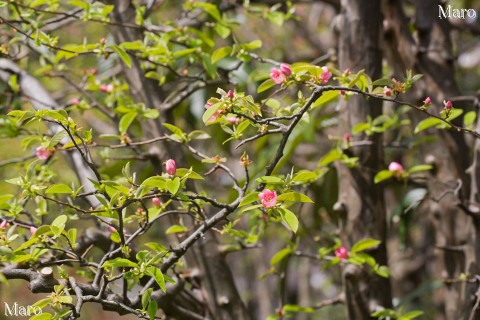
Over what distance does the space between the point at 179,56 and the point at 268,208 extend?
33.1 inches

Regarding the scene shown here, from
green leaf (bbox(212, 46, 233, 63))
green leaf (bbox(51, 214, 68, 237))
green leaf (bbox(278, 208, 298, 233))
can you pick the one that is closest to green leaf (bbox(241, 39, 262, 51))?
green leaf (bbox(212, 46, 233, 63))

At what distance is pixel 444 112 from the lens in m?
1.45

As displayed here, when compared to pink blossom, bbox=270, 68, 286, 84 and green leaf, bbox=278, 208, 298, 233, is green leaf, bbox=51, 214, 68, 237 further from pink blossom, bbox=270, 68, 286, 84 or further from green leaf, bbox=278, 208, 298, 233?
pink blossom, bbox=270, 68, 286, 84

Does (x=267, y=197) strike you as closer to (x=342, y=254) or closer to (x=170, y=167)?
(x=170, y=167)

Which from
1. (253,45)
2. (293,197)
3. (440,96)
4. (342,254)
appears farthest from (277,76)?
(440,96)

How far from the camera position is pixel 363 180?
222 centimetres

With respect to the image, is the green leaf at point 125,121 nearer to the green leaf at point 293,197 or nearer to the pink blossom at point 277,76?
the pink blossom at point 277,76

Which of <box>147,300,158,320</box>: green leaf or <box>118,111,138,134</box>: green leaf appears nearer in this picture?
<box>147,300,158,320</box>: green leaf

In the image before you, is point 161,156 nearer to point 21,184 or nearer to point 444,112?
point 21,184

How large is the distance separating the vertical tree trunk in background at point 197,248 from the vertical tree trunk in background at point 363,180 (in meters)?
0.42

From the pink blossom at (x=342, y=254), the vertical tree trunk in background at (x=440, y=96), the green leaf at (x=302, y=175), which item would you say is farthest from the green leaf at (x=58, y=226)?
the vertical tree trunk in background at (x=440, y=96)

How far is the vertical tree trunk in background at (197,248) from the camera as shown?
6.95ft

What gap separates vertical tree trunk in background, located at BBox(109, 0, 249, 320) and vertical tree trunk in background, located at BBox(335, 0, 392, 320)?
0.42 metres

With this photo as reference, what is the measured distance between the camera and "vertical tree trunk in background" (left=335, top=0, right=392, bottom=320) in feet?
7.12
